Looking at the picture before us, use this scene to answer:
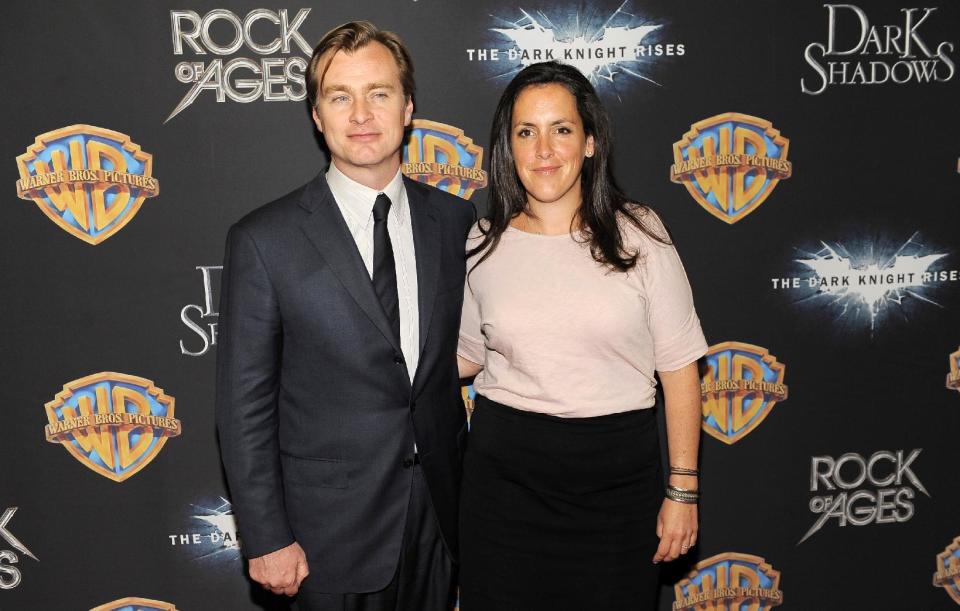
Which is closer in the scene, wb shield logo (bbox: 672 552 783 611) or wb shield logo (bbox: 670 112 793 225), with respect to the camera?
wb shield logo (bbox: 670 112 793 225)

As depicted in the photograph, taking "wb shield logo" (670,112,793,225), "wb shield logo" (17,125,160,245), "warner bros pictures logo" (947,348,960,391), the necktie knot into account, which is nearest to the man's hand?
the necktie knot

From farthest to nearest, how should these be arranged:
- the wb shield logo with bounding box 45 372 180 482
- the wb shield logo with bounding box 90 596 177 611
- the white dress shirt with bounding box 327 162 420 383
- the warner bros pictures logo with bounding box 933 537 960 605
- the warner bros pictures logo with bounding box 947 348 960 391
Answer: the warner bros pictures logo with bounding box 933 537 960 605
the warner bros pictures logo with bounding box 947 348 960 391
the wb shield logo with bounding box 90 596 177 611
the wb shield logo with bounding box 45 372 180 482
the white dress shirt with bounding box 327 162 420 383

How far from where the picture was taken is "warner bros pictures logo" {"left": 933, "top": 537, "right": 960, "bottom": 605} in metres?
2.74

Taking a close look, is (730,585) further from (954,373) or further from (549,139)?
(549,139)

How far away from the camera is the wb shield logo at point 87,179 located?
2236 mm

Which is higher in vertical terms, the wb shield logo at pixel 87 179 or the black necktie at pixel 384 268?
the wb shield logo at pixel 87 179

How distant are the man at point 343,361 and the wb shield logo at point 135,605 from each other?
92 centimetres

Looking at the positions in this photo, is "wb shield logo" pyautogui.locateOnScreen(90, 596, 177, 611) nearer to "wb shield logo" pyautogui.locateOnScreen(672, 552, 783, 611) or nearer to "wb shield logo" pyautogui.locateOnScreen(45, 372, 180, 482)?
"wb shield logo" pyautogui.locateOnScreen(45, 372, 180, 482)

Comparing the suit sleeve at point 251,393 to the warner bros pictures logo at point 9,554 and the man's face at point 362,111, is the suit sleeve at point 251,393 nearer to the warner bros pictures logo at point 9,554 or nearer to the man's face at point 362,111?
the man's face at point 362,111

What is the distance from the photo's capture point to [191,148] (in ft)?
7.45

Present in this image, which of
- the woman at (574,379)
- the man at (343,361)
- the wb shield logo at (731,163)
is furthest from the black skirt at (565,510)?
the wb shield logo at (731,163)

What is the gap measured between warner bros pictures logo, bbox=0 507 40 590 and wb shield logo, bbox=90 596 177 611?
0.26 metres

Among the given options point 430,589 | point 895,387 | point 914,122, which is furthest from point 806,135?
point 430,589

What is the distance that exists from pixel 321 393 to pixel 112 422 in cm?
102
